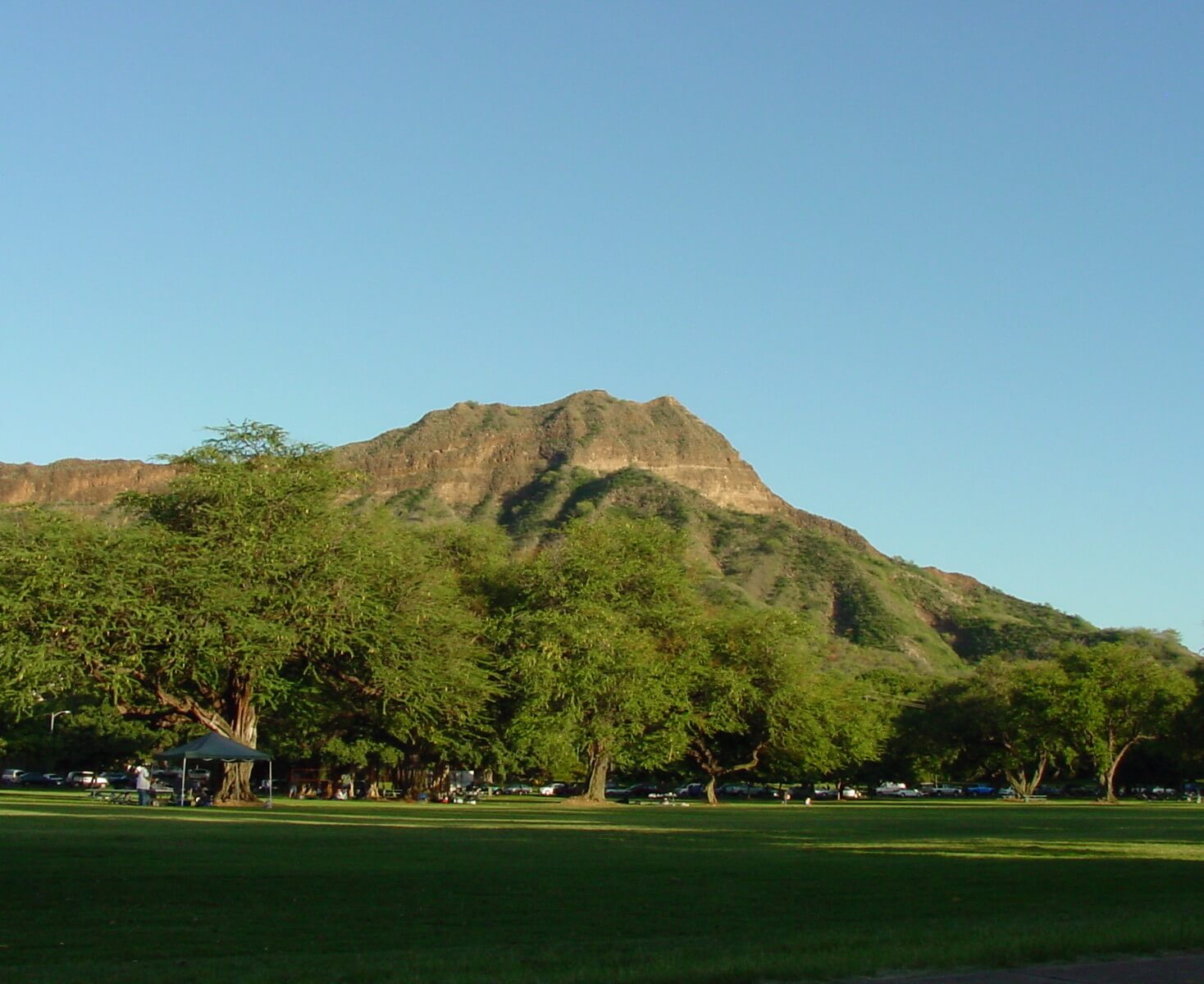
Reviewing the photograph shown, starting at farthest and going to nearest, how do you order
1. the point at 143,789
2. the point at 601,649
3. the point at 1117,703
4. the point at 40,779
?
1. the point at 40,779
2. the point at 1117,703
3. the point at 601,649
4. the point at 143,789

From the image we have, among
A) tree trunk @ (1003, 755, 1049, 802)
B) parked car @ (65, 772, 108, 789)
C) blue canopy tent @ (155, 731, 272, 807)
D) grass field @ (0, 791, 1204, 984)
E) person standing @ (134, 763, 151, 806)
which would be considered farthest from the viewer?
tree trunk @ (1003, 755, 1049, 802)

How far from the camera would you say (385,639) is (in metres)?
53.1

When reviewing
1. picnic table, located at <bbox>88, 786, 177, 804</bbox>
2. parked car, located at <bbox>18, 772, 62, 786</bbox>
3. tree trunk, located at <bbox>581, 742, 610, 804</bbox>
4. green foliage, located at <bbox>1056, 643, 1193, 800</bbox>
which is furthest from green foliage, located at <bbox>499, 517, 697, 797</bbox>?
parked car, located at <bbox>18, 772, 62, 786</bbox>

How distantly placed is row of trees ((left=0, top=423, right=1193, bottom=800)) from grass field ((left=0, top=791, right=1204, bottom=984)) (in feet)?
77.3

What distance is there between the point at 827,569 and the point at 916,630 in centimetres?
1519

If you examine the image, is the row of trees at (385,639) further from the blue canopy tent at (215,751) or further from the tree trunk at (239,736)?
the blue canopy tent at (215,751)

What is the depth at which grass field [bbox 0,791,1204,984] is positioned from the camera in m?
10.3

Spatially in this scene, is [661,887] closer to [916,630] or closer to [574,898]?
[574,898]

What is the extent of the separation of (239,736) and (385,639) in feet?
24.7

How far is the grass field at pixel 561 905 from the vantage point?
10320 mm

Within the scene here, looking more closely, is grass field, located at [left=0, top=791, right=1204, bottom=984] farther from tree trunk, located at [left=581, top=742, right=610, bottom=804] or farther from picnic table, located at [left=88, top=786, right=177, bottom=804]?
tree trunk, located at [left=581, top=742, right=610, bottom=804]

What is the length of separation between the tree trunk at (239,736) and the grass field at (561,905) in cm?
2540

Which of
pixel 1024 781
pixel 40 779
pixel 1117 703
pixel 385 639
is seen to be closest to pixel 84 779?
pixel 40 779

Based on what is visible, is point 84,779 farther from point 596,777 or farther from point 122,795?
point 596,777
